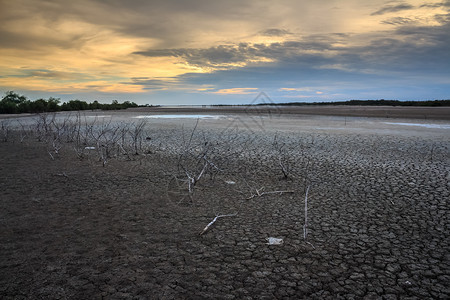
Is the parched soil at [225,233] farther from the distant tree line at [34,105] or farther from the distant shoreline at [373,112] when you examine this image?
the distant tree line at [34,105]

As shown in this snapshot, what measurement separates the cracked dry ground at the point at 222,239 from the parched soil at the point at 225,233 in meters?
0.01

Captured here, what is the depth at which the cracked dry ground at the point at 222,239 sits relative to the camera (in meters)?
2.03

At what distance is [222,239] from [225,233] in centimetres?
13

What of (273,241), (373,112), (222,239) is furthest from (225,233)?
(373,112)

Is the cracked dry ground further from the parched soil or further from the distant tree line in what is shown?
the distant tree line

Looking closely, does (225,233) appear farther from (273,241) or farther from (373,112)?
(373,112)

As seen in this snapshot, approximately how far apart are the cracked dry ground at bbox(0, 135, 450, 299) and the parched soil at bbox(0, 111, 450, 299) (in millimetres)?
11

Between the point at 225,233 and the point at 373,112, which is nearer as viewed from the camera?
the point at 225,233

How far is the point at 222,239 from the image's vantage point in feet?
8.91

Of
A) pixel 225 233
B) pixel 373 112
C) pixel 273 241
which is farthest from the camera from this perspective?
pixel 373 112

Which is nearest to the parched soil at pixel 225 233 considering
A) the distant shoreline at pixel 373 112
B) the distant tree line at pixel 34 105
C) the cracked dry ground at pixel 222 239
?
the cracked dry ground at pixel 222 239

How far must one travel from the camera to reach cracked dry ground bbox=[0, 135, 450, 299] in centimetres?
203

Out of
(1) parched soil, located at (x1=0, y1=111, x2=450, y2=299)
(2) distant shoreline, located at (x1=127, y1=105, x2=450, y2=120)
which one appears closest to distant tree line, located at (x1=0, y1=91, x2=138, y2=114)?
(2) distant shoreline, located at (x1=127, y1=105, x2=450, y2=120)

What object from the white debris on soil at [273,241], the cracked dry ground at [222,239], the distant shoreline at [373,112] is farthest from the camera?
the distant shoreline at [373,112]
